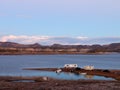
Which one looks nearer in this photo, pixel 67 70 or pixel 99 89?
pixel 99 89

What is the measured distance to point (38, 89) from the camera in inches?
1486

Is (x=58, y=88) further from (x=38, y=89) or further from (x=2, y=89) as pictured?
(x=2, y=89)

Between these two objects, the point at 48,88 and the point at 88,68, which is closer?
the point at 48,88

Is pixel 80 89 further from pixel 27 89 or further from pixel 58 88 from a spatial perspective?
pixel 27 89

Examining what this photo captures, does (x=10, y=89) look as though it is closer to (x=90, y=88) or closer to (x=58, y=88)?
(x=58, y=88)

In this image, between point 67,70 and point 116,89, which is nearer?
point 116,89

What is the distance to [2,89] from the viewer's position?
123 ft

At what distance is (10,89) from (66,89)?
5.39 meters

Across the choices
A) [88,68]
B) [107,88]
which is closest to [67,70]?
[88,68]

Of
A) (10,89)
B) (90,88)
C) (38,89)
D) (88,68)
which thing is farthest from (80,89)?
(88,68)

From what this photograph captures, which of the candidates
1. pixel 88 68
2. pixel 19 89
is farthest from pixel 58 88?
pixel 88 68

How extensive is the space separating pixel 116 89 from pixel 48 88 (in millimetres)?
6648

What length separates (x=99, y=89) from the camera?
3756cm

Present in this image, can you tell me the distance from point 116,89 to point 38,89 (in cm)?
759
